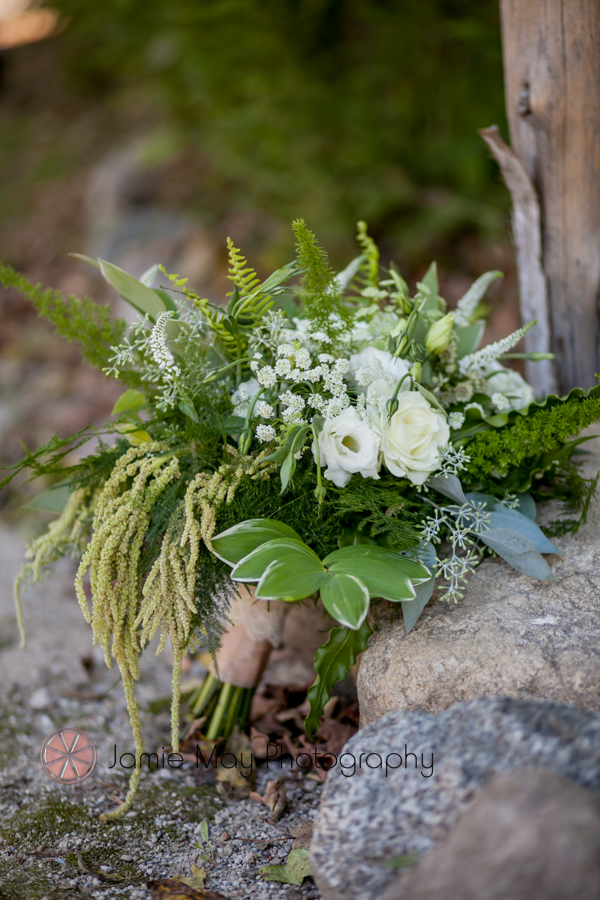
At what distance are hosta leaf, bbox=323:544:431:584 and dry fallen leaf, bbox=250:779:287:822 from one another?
0.60 meters

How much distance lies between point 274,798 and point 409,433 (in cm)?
85

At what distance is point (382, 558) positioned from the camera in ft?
3.80

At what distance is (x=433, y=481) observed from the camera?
1287 mm

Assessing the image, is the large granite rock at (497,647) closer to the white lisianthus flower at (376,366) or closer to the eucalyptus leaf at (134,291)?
the white lisianthus flower at (376,366)

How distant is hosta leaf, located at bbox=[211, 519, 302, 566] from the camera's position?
1.14m

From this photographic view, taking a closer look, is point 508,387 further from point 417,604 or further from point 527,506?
point 417,604

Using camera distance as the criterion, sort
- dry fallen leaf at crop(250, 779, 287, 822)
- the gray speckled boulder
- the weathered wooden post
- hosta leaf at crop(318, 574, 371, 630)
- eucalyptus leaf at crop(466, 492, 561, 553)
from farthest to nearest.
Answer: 1. the weathered wooden post
2. dry fallen leaf at crop(250, 779, 287, 822)
3. eucalyptus leaf at crop(466, 492, 561, 553)
4. hosta leaf at crop(318, 574, 371, 630)
5. the gray speckled boulder

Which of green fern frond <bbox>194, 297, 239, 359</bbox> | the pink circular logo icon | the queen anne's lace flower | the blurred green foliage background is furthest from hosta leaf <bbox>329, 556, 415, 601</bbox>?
the blurred green foliage background

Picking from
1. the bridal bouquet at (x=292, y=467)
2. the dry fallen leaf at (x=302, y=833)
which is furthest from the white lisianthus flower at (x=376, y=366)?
the dry fallen leaf at (x=302, y=833)

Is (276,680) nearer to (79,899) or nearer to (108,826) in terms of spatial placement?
(108,826)

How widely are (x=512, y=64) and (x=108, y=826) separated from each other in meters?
2.08

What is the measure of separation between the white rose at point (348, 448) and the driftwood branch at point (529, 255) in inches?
38.2

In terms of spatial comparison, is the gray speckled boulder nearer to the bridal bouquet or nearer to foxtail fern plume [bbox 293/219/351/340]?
the bridal bouquet

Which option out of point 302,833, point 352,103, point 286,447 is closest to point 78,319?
point 286,447
